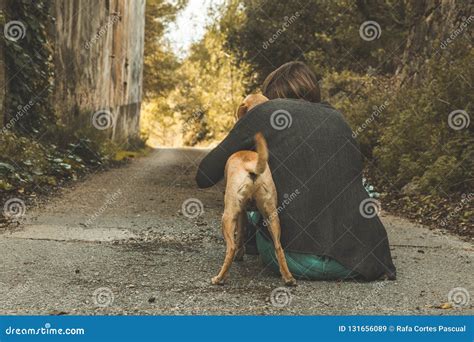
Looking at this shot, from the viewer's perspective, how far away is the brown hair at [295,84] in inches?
184

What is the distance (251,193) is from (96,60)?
10743 mm

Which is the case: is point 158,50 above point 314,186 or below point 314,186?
above

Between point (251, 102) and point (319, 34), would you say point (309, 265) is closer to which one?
point (251, 102)

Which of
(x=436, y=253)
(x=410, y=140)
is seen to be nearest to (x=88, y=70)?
(x=410, y=140)

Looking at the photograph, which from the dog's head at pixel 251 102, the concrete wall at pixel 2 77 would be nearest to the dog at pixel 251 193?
the dog's head at pixel 251 102

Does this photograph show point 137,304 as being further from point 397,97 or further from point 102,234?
point 397,97

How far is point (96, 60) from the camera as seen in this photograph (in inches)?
553

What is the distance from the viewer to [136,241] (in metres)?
6.05

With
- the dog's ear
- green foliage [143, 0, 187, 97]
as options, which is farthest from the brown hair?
green foliage [143, 0, 187, 97]

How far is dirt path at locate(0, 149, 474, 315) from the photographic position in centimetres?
389

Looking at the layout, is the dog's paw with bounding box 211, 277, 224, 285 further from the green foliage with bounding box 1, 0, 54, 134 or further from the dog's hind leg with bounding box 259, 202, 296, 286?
the green foliage with bounding box 1, 0, 54, 134

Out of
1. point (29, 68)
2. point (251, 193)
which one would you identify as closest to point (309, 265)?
point (251, 193)

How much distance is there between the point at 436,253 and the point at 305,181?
2.00 metres

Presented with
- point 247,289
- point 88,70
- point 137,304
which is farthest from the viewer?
point 88,70
